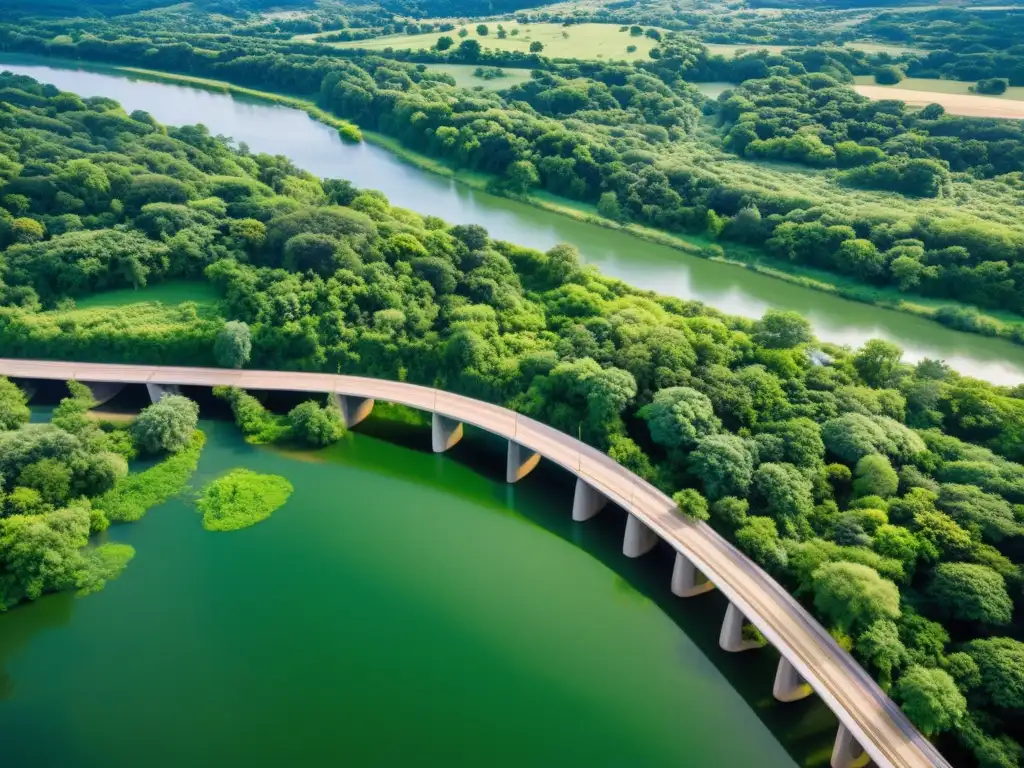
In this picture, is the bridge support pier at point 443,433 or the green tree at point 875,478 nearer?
the green tree at point 875,478

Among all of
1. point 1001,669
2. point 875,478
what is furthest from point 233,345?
point 1001,669

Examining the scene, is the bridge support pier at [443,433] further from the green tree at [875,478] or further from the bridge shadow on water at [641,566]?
the green tree at [875,478]

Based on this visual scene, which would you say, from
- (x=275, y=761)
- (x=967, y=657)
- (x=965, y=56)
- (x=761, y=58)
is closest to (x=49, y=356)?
(x=275, y=761)

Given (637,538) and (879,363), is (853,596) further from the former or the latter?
(879,363)

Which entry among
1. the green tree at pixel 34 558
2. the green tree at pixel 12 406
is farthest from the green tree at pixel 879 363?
the green tree at pixel 12 406

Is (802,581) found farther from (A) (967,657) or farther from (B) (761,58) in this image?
(B) (761,58)
